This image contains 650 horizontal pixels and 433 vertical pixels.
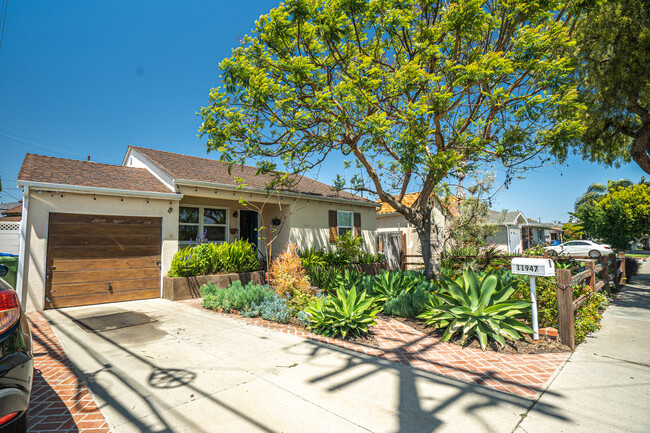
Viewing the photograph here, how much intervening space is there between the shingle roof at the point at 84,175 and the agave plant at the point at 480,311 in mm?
8194

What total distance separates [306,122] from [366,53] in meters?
2.28

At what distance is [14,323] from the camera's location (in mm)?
2230

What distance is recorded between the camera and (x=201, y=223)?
11844 mm

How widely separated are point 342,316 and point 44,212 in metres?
7.41

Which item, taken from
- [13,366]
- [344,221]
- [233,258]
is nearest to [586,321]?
[13,366]

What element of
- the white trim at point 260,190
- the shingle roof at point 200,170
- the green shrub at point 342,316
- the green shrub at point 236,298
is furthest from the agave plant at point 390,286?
the white trim at point 260,190

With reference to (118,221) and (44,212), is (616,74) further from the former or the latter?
(44,212)

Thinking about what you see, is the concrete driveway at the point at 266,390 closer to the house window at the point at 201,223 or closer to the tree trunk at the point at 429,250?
the tree trunk at the point at 429,250

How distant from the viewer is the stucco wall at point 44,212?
7.21 m

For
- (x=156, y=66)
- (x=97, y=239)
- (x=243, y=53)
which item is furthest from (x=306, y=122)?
(x=156, y=66)

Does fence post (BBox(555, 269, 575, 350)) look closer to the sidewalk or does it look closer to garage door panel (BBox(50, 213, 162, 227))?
the sidewalk

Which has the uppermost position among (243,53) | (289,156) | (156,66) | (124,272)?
(156,66)

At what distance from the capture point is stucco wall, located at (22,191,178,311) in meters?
7.21

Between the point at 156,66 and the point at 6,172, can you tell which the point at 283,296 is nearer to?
the point at 156,66
